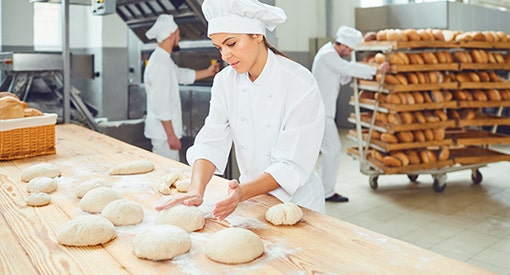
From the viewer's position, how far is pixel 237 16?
1.49 m

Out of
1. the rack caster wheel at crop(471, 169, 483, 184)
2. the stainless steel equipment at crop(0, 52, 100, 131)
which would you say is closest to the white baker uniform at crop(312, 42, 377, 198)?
the rack caster wheel at crop(471, 169, 483, 184)

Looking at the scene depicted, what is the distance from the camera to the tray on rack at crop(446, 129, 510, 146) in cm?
457

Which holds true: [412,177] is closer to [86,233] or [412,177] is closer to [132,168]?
[132,168]

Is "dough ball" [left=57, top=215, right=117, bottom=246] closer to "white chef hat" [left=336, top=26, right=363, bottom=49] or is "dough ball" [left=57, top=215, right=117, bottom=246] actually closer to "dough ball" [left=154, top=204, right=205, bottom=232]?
Answer: "dough ball" [left=154, top=204, right=205, bottom=232]

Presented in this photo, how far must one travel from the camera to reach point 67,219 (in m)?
1.29

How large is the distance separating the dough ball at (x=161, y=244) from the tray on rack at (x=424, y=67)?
3483 mm

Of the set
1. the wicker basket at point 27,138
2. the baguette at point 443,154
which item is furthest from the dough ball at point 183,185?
the baguette at point 443,154

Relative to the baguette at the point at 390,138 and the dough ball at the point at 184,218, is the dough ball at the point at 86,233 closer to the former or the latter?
the dough ball at the point at 184,218

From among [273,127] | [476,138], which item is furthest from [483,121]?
[273,127]

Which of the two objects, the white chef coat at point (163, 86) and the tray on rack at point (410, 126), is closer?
the white chef coat at point (163, 86)

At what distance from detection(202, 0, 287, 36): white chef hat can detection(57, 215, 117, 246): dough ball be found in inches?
27.3

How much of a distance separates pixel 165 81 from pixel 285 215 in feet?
8.63

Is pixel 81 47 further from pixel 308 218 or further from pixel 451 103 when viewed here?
pixel 308 218

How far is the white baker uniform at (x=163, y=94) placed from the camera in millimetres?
3639
